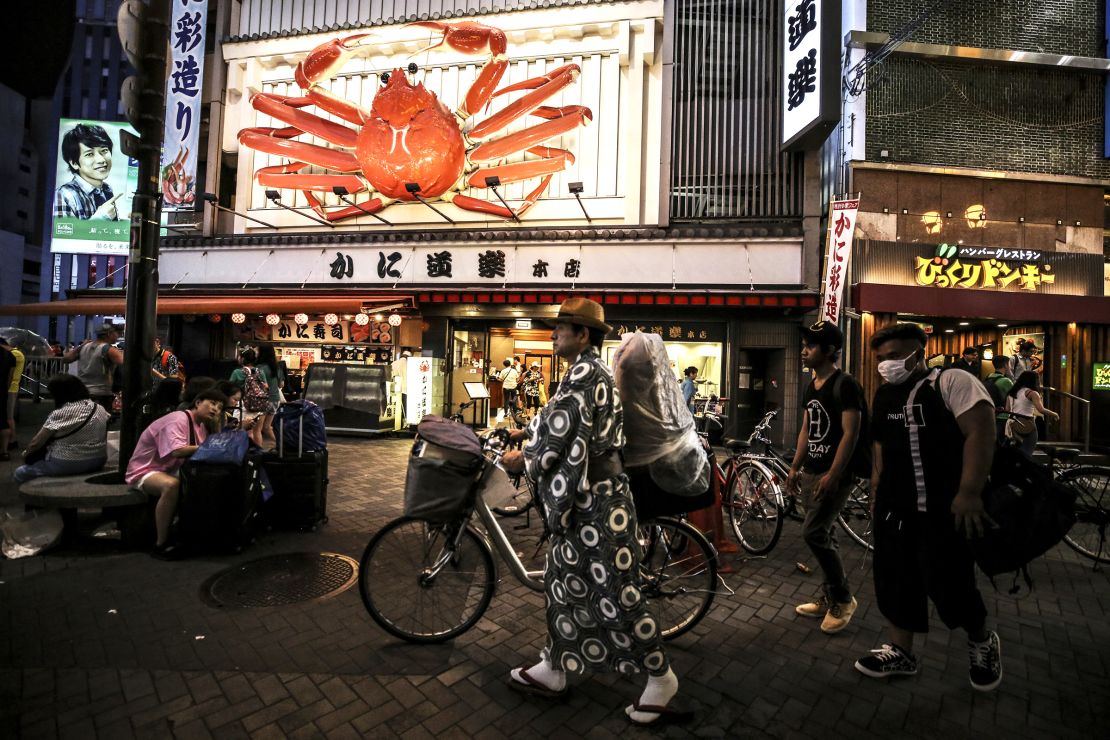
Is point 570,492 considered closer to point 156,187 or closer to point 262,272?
point 156,187

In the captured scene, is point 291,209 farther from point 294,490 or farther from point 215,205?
point 294,490

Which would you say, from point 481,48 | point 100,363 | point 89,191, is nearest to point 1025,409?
point 481,48

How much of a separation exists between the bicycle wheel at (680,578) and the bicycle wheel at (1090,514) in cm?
425

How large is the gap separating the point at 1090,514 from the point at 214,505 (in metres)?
8.20

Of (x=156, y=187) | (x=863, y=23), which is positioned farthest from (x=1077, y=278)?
(x=156, y=187)

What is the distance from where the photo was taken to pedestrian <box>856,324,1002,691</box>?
2592 mm

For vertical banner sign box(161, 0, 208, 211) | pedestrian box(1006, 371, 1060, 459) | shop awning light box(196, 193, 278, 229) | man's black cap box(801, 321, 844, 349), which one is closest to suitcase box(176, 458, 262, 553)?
man's black cap box(801, 321, 844, 349)

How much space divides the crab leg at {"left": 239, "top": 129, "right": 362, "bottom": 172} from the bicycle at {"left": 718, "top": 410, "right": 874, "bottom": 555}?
13.5 meters

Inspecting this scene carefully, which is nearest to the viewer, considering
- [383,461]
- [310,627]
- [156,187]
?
[310,627]

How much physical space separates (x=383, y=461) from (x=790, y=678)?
7.79m

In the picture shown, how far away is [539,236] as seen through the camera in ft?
44.6

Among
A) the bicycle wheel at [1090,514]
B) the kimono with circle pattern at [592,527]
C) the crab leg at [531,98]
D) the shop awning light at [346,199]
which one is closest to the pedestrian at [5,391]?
the shop awning light at [346,199]

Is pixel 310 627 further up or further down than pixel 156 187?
further down

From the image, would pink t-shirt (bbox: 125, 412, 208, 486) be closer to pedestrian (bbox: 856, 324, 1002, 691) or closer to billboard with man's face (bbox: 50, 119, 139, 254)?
pedestrian (bbox: 856, 324, 1002, 691)
